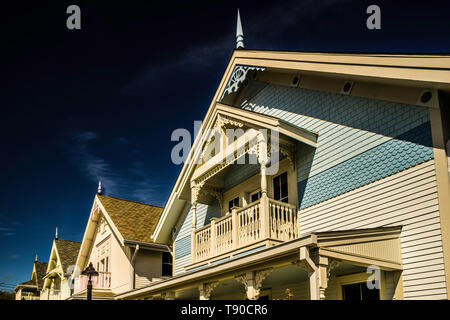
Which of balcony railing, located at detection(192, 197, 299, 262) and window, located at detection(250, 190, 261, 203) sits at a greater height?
window, located at detection(250, 190, 261, 203)

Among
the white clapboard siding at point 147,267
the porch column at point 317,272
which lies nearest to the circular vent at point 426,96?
the porch column at point 317,272

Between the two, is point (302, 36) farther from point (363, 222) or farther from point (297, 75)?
point (363, 222)

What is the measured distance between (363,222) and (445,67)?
357 cm

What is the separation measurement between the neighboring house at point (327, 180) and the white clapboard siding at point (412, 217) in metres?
0.02

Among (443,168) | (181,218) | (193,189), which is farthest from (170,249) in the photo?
(443,168)

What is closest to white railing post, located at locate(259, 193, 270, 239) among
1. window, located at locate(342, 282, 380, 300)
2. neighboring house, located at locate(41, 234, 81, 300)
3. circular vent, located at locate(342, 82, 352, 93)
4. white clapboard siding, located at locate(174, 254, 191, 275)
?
window, located at locate(342, 282, 380, 300)

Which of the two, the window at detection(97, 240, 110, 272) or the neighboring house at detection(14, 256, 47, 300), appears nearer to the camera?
the window at detection(97, 240, 110, 272)

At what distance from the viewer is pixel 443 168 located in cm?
843

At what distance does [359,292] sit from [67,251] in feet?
Result: 85.6

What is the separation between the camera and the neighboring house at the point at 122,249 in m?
19.9

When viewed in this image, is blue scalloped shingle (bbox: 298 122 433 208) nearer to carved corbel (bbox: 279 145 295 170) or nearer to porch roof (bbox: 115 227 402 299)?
carved corbel (bbox: 279 145 295 170)

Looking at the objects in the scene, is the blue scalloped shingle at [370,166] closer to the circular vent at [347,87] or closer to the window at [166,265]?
the circular vent at [347,87]

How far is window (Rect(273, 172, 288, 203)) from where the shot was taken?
41.2 feet

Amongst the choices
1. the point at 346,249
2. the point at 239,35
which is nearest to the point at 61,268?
the point at 239,35
